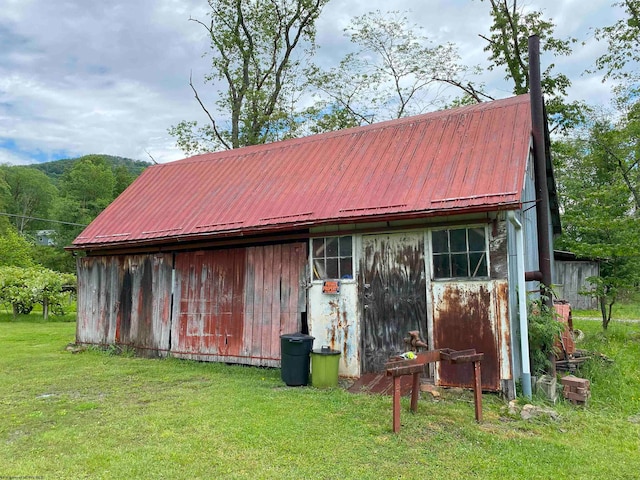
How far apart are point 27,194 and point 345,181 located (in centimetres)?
5177

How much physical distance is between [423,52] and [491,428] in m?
21.8

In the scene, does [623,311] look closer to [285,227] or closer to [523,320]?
[523,320]

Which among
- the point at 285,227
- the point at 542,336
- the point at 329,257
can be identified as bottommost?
the point at 542,336

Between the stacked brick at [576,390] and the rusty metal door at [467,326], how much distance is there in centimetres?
98

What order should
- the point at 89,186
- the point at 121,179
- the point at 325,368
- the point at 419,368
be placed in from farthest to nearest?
the point at 121,179 → the point at 89,186 → the point at 325,368 → the point at 419,368

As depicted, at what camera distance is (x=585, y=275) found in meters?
21.8

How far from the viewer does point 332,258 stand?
798cm

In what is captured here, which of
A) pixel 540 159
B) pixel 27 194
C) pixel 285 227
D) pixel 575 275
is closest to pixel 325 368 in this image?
pixel 285 227

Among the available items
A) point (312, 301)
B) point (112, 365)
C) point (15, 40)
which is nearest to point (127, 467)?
point (312, 301)

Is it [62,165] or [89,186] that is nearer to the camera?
[89,186]

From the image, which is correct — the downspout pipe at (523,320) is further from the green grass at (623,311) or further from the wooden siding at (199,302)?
the green grass at (623,311)

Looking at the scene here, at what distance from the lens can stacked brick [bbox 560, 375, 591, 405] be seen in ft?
20.5

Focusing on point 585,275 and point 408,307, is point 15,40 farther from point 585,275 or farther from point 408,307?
point 585,275

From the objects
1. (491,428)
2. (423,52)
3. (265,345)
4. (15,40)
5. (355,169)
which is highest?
(423,52)
